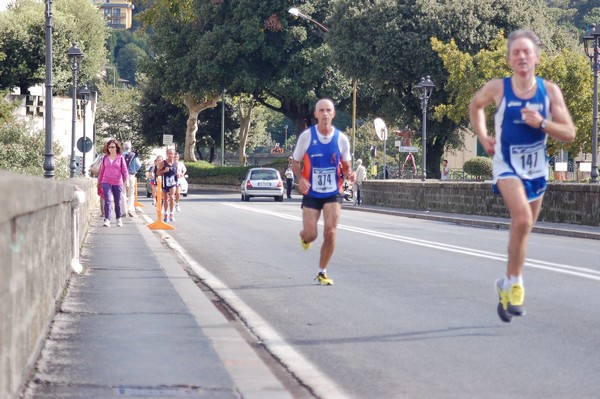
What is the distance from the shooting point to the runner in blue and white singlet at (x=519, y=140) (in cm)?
758

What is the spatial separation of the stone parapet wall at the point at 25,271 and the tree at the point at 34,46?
200 feet

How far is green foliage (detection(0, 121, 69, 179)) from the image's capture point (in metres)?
41.8

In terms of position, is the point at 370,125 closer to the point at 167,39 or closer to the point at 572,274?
the point at 167,39

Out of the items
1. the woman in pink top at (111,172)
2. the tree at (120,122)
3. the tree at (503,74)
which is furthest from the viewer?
the tree at (120,122)

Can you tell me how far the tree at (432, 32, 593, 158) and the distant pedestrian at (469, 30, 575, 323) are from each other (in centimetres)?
3992

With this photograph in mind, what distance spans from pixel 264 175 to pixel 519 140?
42.6m

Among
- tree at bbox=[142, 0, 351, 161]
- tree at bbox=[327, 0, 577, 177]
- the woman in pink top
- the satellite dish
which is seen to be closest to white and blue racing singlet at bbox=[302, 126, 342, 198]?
the woman in pink top

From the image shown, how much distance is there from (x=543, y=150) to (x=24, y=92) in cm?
6309

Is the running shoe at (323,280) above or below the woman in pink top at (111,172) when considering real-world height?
below

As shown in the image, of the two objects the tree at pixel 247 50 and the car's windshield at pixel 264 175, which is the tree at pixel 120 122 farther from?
the car's windshield at pixel 264 175

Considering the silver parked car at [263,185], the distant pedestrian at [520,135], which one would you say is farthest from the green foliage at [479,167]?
the distant pedestrian at [520,135]

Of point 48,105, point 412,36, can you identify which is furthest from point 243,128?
point 48,105

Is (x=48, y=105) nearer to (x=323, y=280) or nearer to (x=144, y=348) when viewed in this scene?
(x=323, y=280)

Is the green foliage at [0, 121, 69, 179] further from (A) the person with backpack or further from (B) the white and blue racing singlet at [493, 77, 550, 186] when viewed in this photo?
(B) the white and blue racing singlet at [493, 77, 550, 186]
